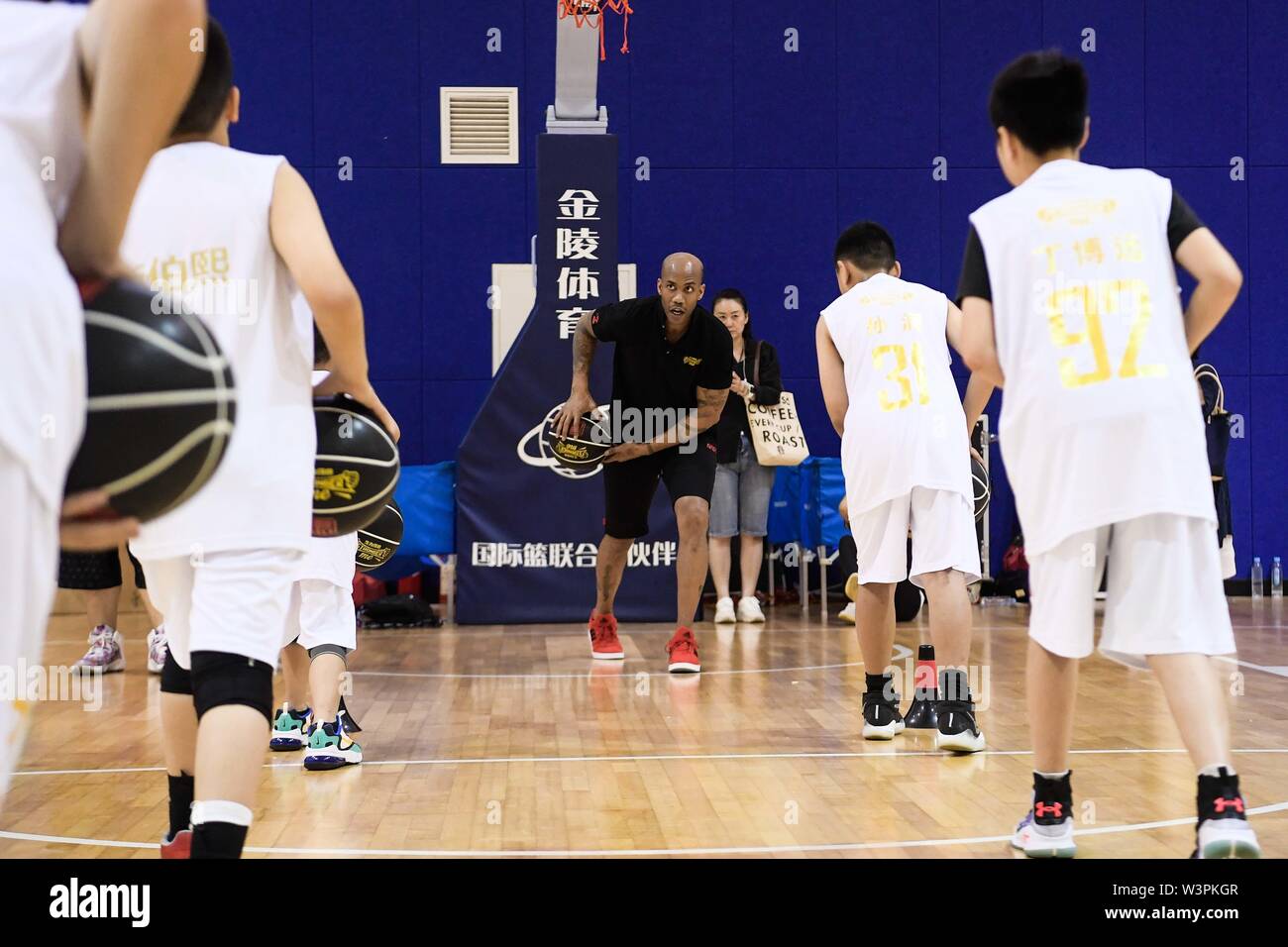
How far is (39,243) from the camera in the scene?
1342 mm

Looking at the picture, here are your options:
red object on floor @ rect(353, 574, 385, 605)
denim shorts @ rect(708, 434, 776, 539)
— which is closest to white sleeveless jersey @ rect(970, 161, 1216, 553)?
denim shorts @ rect(708, 434, 776, 539)

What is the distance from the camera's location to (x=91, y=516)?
5.05ft

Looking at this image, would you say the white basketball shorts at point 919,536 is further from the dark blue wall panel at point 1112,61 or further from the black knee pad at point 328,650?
the dark blue wall panel at point 1112,61

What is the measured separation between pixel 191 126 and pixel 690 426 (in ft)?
14.7

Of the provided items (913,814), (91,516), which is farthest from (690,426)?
(91,516)

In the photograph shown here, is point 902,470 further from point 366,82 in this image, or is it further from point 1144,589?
point 366,82

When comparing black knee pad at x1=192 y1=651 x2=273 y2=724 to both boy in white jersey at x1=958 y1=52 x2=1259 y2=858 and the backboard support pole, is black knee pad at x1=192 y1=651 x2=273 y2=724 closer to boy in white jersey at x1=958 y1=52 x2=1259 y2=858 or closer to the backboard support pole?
boy in white jersey at x1=958 y1=52 x2=1259 y2=858

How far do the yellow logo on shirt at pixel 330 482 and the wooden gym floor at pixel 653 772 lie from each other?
1.09m

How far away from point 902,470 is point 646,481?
2419mm

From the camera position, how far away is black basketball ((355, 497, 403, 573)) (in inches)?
179

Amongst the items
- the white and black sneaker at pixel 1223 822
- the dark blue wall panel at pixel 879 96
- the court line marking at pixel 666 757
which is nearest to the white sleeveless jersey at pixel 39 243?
the white and black sneaker at pixel 1223 822

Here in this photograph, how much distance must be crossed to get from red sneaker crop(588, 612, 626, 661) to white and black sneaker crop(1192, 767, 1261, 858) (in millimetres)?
4881

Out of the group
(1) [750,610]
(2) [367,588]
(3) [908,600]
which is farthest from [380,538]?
(2) [367,588]
